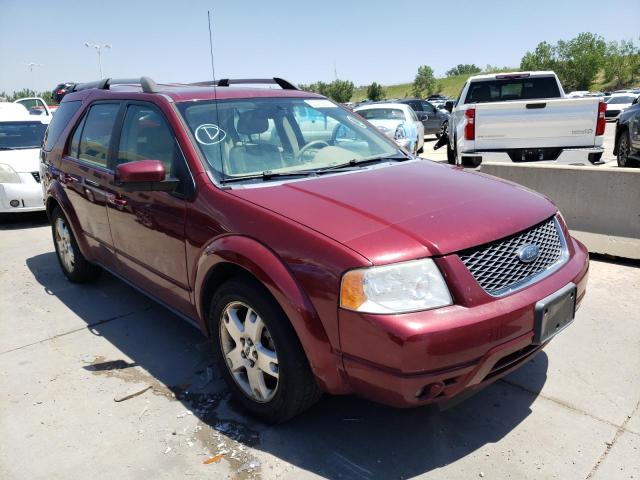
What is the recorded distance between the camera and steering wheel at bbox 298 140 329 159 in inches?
138

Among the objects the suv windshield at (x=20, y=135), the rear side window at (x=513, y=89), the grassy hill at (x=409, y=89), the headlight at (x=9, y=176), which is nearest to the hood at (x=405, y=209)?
the headlight at (x=9, y=176)

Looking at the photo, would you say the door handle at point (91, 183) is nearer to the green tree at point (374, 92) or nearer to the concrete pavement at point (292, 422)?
the concrete pavement at point (292, 422)

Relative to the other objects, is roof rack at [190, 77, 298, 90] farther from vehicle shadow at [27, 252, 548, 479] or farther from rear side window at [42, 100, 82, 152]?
vehicle shadow at [27, 252, 548, 479]

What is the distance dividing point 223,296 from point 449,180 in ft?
4.82

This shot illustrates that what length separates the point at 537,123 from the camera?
7.18 meters

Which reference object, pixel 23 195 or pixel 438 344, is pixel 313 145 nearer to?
pixel 438 344

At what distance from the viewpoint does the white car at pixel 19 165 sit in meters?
7.83

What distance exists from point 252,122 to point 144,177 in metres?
0.85

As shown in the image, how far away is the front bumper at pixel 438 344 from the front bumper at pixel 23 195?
7.19 metres

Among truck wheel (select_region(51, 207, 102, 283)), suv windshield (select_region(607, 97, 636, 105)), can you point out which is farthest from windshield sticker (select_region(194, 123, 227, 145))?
suv windshield (select_region(607, 97, 636, 105))

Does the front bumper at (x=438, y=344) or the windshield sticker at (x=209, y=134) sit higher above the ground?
the windshield sticker at (x=209, y=134)

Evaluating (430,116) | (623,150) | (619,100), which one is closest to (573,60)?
(619,100)

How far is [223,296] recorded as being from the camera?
2.87 metres

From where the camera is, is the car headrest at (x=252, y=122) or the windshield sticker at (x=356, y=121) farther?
the windshield sticker at (x=356, y=121)
